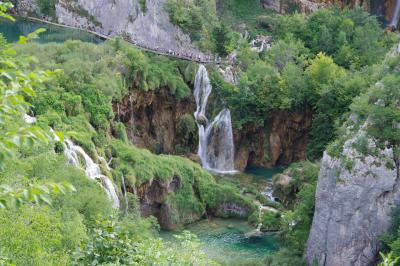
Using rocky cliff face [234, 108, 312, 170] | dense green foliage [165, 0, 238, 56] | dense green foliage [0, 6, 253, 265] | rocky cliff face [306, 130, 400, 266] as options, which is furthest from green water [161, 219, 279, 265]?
dense green foliage [165, 0, 238, 56]

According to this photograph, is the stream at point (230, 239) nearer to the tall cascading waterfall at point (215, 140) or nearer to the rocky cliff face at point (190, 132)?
the tall cascading waterfall at point (215, 140)

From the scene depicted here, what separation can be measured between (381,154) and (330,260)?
19.6 ft

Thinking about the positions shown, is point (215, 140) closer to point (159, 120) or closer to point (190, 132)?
point (190, 132)

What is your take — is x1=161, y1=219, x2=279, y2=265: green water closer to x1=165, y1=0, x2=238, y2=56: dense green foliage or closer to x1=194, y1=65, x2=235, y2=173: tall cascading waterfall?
x1=194, y1=65, x2=235, y2=173: tall cascading waterfall

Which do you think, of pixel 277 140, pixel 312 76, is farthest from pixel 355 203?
pixel 312 76

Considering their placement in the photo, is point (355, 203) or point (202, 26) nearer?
point (355, 203)

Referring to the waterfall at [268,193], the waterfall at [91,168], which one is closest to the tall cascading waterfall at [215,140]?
the waterfall at [268,193]

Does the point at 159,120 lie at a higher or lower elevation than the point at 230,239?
higher

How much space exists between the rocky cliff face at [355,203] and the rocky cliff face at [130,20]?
28165 mm

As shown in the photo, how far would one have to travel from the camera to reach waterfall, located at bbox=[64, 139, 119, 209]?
2795 cm

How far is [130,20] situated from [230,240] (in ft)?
103

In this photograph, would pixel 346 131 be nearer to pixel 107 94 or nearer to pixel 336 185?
pixel 336 185

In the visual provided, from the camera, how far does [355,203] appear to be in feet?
91.2

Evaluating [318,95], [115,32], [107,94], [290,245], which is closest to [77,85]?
[107,94]
